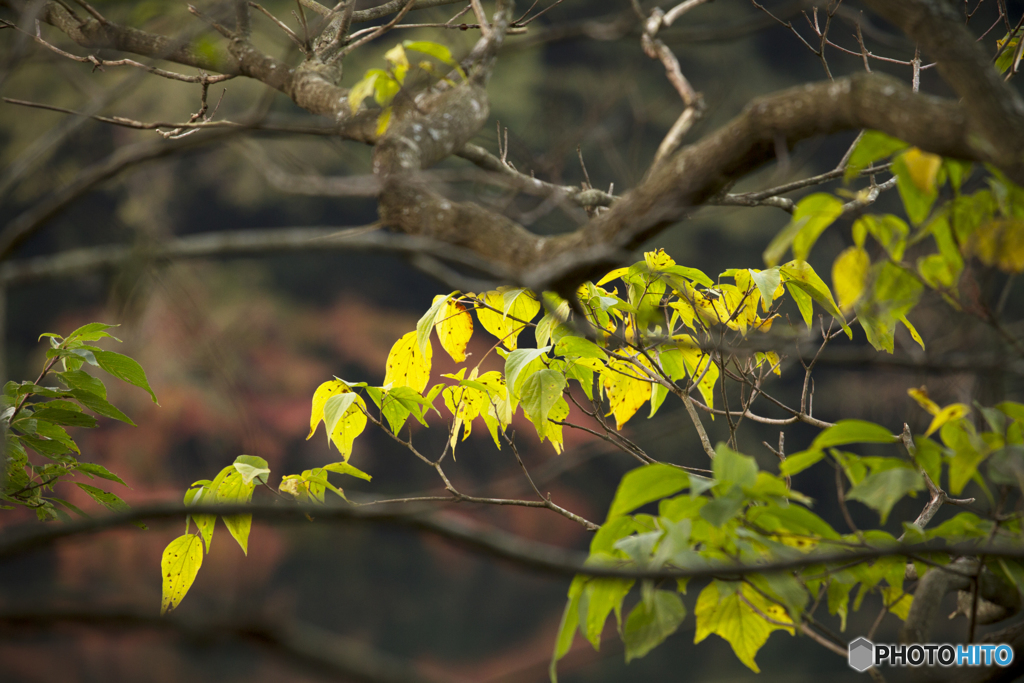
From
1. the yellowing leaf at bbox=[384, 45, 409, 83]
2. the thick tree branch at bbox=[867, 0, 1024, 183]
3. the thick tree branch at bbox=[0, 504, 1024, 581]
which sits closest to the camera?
the thick tree branch at bbox=[0, 504, 1024, 581]

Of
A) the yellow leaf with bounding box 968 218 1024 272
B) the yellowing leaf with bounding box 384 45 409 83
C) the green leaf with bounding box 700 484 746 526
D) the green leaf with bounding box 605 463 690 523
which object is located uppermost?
the yellowing leaf with bounding box 384 45 409 83

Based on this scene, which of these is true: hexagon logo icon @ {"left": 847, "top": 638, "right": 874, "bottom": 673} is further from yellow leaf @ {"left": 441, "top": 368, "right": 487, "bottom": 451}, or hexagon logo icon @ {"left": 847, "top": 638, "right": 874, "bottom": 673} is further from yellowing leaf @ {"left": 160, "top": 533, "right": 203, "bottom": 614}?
yellowing leaf @ {"left": 160, "top": 533, "right": 203, "bottom": 614}

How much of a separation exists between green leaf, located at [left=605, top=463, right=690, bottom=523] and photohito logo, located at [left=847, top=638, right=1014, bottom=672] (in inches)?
9.1

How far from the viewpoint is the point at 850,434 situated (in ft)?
1.49

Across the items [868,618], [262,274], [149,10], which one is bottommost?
[868,618]

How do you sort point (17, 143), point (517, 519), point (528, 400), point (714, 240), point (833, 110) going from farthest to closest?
point (714, 240)
point (517, 519)
point (17, 143)
point (528, 400)
point (833, 110)

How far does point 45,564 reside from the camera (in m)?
4.55

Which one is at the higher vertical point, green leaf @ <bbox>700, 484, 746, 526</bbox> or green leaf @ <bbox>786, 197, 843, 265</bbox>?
green leaf @ <bbox>786, 197, 843, 265</bbox>

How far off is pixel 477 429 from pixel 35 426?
459 centimetres

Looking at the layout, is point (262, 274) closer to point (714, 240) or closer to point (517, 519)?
point (517, 519)

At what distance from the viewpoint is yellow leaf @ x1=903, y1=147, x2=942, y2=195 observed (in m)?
0.44

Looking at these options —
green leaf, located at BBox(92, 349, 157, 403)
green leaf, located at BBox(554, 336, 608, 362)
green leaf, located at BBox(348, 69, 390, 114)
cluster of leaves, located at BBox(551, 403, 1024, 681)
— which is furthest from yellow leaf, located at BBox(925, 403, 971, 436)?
green leaf, located at BBox(92, 349, 157, 403)

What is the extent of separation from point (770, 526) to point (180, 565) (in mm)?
609

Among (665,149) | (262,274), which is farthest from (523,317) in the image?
(262,274)
